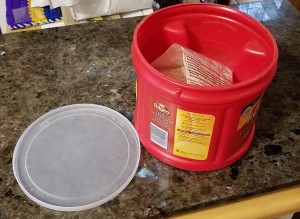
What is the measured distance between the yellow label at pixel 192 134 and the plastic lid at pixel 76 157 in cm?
8

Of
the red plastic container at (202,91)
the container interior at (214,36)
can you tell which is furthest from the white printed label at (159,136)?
the container interior at (214,36)

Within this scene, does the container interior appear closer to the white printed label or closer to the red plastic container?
the red plastic container

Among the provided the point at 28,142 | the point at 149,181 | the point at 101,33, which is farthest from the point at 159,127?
the point at 101,33

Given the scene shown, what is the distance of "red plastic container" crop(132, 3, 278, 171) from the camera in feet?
1.47

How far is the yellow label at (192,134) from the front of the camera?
462 mm

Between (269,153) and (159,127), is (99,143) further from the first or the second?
(269,153)

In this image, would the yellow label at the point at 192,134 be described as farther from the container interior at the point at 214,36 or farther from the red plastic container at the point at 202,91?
the container interior at the point at 214,36

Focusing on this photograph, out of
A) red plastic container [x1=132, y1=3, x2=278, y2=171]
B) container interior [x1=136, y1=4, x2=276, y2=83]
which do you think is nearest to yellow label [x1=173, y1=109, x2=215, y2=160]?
red plastic container [x1=132, y1=3, x2=278, y2=171]

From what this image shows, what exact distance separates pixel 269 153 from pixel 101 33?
0.40 meters

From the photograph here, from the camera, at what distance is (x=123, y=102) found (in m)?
0.62

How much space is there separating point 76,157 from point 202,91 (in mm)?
214

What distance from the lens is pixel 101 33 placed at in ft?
2.47

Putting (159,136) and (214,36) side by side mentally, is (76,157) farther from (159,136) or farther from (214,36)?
(214,36)

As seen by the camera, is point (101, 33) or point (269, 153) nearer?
point (269, 153)
